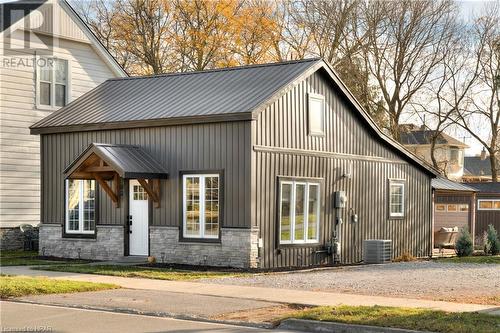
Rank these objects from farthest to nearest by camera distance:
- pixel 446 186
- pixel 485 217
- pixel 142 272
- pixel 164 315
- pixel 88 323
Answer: pixel 485 217 → pixel 446 186 → pixel 142 272 → pixel 164 315 → pixel 88 323

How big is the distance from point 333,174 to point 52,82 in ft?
37.5

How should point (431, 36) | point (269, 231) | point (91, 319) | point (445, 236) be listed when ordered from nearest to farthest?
point (91, 319)
point (269, 231)
point (445, 236)
point (431, 36)

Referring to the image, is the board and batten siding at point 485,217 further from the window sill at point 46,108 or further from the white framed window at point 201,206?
the white framed window at point 201,206

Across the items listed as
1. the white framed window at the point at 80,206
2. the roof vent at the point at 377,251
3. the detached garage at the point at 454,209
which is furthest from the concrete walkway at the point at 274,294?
the detached garage at the point at 454,209

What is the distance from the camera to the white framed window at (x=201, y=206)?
23.9 m

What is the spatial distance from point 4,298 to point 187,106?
31.7ft

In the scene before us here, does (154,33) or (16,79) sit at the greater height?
(154,33)

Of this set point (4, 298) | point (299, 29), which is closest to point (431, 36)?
point (299, 29)

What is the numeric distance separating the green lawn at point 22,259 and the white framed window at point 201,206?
390 cm

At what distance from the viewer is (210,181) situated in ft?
78.9

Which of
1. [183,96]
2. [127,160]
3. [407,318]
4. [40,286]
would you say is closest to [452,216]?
[183,96]

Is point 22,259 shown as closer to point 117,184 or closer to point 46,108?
point 117,184

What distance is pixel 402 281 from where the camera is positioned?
20.3 metres

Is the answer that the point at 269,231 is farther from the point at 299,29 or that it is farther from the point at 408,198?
the point at 299,29
